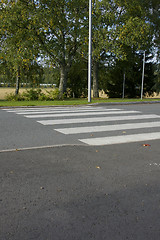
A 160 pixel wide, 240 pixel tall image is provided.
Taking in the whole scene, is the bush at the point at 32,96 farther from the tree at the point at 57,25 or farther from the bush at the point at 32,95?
the tree at the point at 57,25

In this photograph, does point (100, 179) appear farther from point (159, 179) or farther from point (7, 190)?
point (7, 190)

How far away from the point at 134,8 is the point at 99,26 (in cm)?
479

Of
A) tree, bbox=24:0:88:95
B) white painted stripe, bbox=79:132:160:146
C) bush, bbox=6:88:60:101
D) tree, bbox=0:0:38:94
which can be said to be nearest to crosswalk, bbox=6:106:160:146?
white painted stripe, bbox=79:132:160:146

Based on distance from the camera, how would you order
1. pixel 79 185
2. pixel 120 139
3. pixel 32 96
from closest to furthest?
1. pixel 79 185
2. pixel 120 139
3. pixel 32 96

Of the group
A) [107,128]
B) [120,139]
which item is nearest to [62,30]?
[107,128]

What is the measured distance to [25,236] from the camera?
2.72 meters

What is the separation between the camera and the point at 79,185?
3.98m

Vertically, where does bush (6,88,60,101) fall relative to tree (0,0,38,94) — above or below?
below

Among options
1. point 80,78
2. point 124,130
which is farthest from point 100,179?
point 80,78

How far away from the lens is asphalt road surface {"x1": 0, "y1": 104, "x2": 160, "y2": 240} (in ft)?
9.44

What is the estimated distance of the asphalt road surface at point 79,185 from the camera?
288cm

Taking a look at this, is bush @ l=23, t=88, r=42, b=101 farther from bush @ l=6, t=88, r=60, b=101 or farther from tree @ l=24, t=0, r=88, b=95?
tree @ l=24, t=0, r=88, b=95

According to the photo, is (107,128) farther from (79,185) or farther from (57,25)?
(57,25)

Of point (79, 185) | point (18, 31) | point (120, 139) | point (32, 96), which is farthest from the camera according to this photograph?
point (18, 31)
